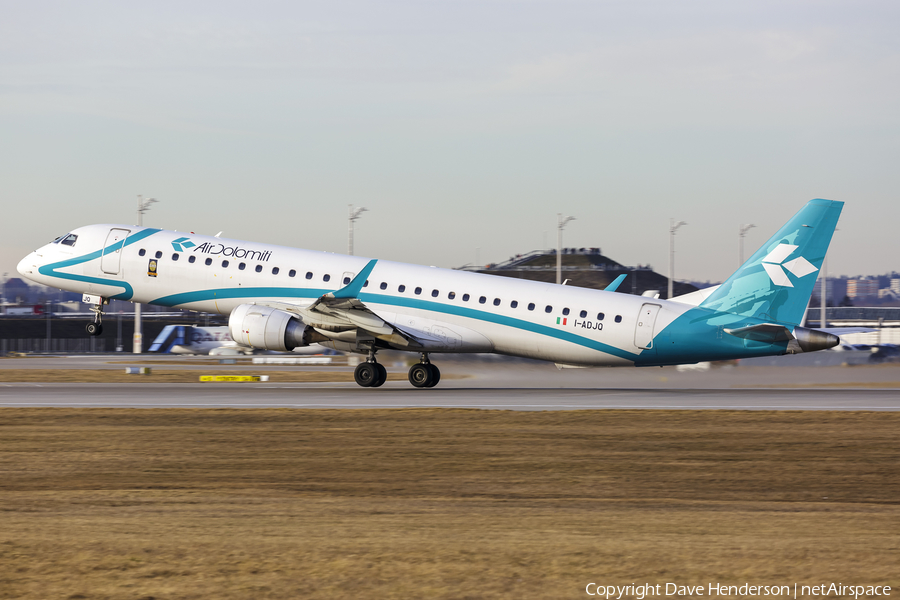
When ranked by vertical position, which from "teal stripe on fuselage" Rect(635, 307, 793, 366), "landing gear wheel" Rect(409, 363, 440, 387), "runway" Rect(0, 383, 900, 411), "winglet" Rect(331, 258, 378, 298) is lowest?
"runway" Rect(0, 383, 900, 411)

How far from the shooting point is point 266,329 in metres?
32.6

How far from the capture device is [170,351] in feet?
292

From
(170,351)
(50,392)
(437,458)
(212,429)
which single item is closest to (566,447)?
(437,458)

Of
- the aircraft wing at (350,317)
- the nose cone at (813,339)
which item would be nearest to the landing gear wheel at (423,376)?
the aircraft wing at (350,317)

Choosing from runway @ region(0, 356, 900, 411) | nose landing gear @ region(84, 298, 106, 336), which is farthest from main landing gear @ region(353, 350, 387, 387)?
nose landing gear @ region(84, 298, 106, 336)

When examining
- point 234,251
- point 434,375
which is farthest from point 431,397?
point 234,251

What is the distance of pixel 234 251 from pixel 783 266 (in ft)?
67.8

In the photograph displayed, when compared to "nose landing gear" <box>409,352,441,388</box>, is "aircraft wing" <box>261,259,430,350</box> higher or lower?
higher

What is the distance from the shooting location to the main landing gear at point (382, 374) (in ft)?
115

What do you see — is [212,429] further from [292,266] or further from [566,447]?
[292,266]

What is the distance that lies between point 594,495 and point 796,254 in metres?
21.1

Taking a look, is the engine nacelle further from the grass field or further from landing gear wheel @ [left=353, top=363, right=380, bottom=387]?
the grass field

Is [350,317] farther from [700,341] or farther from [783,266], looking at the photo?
[783,266]

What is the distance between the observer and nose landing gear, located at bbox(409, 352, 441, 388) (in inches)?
1389
